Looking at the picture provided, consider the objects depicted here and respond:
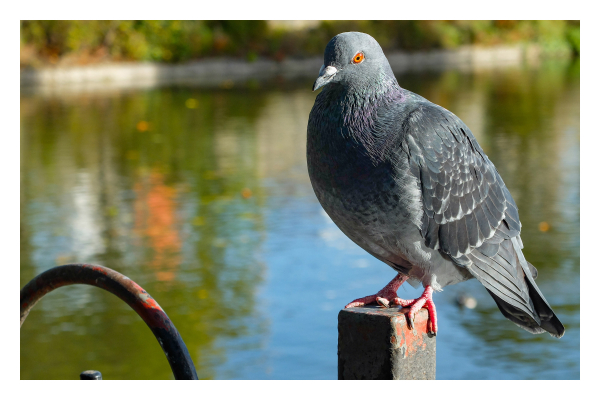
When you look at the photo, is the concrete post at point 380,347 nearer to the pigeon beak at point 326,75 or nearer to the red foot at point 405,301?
the red foot at point 405,301

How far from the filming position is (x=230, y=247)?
10.5 metres

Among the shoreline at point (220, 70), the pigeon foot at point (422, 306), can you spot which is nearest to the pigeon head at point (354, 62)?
the pigeon foot at point (422, 306)

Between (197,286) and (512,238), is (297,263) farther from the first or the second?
(512,238)

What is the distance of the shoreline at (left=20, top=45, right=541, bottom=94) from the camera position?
27.0 meters

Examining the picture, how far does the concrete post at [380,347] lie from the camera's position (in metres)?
2.21

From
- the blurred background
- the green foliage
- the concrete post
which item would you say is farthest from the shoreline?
the concrete post

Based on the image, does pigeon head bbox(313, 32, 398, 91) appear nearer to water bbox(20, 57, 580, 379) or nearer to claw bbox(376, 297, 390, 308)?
claw bbox(376, 297, 390, 308)

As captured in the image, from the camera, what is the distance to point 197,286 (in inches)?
364

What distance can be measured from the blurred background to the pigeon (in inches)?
184

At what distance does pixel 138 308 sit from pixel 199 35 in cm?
2876

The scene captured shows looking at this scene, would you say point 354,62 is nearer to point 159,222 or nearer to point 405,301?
point 405,301

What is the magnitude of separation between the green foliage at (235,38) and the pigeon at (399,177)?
25766 mm

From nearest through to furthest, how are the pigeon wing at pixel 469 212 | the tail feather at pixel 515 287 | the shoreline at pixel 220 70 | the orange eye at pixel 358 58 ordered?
the orange eye at pixel 358 58 < the pigeon wing at pixel 469 212 < the tail feather at pixel 515 287 < the shoreline at pixel 220 70

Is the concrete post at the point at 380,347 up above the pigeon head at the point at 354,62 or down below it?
below
